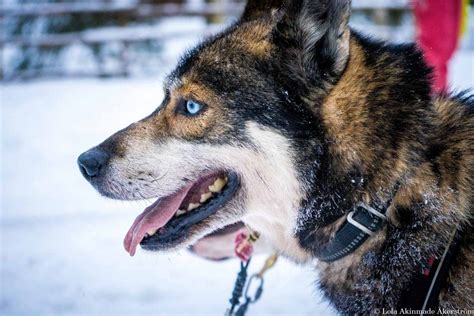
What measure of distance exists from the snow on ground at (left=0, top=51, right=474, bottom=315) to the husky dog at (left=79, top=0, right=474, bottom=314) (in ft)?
0.96

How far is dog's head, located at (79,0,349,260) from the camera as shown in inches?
75.5

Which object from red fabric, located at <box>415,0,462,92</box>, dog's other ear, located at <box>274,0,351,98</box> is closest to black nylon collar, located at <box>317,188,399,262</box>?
dog's other ear, located at <box>274,0,351,98</box>

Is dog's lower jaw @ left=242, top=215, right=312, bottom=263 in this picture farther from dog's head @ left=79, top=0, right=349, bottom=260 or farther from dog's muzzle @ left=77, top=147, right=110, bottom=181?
dog's muzzle @ left=77, top=147, right=110, bottom=181

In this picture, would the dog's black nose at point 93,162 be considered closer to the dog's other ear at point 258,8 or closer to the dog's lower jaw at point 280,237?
the dog's lower jaw at point 280,237

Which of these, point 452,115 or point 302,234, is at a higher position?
point 452,115

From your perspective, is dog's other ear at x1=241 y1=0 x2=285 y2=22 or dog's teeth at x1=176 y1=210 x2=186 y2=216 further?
dog's other ear at x1=241 y1=0 x2=285 y2=22

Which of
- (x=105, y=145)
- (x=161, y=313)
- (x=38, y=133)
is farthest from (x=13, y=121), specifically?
(x=105, y=145)

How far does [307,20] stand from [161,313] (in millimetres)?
2194

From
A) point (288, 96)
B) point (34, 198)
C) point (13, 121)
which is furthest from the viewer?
point (13, 121)

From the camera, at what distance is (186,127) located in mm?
2074

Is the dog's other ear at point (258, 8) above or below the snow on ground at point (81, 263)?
above

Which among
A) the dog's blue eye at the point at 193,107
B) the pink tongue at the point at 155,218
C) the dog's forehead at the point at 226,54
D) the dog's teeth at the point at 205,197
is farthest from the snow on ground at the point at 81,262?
the dog's forehead at the point at 226,54

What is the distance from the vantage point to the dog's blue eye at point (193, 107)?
6.77ft

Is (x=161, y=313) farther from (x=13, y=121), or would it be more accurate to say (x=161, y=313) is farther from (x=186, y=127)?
(x=13, y=121)
